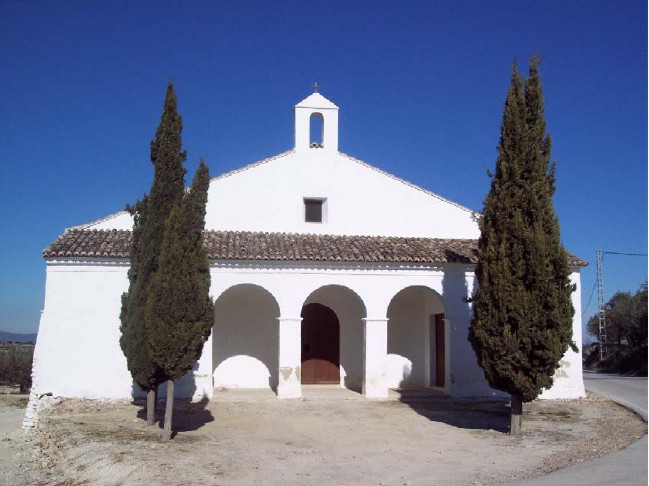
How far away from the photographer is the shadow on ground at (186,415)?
1384cm

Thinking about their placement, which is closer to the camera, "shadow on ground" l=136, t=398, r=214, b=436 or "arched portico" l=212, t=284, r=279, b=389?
"shadow on ground" l=136, t=398, r=214, b=436

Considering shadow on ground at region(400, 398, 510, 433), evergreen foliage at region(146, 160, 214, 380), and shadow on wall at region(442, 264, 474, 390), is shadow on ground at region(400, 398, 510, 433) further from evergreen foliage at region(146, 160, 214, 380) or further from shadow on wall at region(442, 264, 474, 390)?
evergreen foliage at region(146, 160, 214, 380)

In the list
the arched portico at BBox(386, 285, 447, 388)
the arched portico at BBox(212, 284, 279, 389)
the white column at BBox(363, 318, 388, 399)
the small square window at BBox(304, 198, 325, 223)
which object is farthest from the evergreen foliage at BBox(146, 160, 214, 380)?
the arched portico at BBox(386, 285, 447, 388)

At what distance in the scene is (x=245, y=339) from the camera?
1980 cm

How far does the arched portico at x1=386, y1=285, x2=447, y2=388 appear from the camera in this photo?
2044cm

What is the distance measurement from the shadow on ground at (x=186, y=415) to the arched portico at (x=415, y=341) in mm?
6269

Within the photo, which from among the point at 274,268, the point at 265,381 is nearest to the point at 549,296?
the point at 274,268

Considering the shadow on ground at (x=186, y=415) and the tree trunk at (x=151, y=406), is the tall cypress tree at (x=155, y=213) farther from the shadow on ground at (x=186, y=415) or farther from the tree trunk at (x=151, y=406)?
the shadow on ground at (x=186, y=415)

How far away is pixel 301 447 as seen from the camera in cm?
1188

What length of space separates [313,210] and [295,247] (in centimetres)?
243

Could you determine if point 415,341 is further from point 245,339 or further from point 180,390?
point 180,390

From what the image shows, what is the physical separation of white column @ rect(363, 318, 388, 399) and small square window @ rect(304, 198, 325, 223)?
4075mm

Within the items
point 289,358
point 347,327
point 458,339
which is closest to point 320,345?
point 347,327

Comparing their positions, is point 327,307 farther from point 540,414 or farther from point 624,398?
point 624,398
